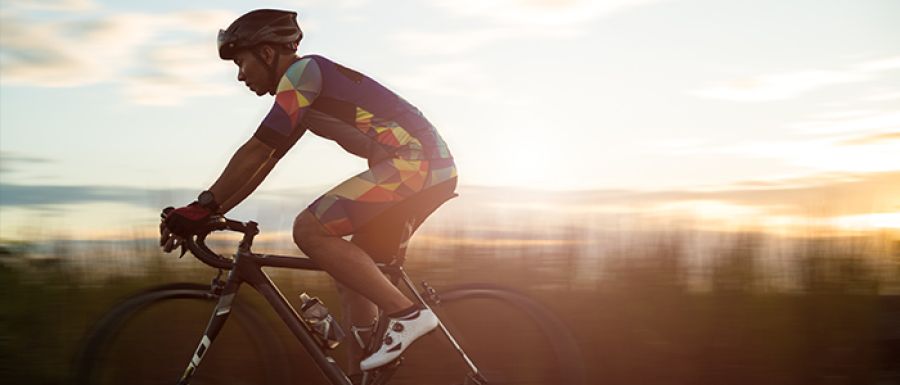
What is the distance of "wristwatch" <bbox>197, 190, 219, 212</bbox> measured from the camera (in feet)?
14.0

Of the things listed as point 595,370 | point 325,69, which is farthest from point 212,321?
point 595,370

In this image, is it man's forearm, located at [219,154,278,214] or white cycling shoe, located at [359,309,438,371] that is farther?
man's forearm, located at [219,154,278,214]

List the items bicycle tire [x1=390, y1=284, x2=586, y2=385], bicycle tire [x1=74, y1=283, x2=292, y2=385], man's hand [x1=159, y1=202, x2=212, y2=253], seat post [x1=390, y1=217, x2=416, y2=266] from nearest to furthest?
man's hand [x1=159, y1=202, x2=212, y2=253], bicycle tire [x1=74, y1=283, x2=292, y2=385], seat post [x1=390, y1=217, x2=416, y2=266], bicycle tire [x1=390, y1=284, x2=586, y2=385]

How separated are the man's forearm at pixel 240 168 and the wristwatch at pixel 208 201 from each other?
18 mm

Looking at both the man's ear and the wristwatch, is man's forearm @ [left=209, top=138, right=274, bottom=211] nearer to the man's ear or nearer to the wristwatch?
the wristwatch

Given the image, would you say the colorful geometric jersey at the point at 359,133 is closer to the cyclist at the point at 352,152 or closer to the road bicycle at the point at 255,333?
the cyclist at the point at 352,152

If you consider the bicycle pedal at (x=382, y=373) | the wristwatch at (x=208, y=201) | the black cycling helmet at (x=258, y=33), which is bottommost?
the bicycle pedal at (x=382, y=373)

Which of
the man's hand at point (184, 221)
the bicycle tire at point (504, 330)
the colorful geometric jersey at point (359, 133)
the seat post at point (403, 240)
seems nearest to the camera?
the man's hand at point (184, 221)

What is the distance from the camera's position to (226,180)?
4289 millimetres

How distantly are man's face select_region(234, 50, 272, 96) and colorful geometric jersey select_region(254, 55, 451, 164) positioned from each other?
27 centimetres

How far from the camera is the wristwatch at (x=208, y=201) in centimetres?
425

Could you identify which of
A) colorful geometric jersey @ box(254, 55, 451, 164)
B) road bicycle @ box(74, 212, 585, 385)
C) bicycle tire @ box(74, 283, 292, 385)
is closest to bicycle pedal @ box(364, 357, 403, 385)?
road bicycle @ box(74, 212, 585, 385)

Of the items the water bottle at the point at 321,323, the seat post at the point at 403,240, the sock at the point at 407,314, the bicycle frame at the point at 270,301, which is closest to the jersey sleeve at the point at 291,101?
the bicycle frame at the point at 270,301

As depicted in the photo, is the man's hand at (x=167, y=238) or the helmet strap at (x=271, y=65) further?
the helmet strap at (x=271, y=65)
